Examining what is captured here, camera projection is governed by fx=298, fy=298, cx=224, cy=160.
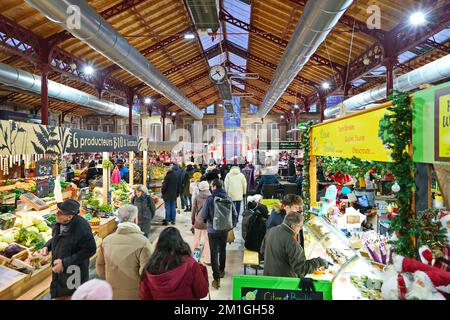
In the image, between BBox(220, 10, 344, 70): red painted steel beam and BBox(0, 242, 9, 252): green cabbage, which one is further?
BBox(220, 10, 344, 70): red painted steel beam

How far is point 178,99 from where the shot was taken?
11898 mm

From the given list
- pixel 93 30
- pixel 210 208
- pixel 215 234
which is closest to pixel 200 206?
pixel 210 208

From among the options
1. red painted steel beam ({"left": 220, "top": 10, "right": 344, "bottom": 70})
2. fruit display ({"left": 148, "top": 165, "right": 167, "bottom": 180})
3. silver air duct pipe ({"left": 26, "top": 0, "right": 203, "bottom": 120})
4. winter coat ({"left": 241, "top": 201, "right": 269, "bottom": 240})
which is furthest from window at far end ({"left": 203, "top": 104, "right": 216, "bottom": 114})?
winter coat ({"left": 241, "top": 201, "right": 269, "bottom": 240})

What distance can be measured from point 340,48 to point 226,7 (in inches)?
149

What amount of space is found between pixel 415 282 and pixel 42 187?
6293 mm

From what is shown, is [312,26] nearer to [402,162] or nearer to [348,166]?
[348,166]

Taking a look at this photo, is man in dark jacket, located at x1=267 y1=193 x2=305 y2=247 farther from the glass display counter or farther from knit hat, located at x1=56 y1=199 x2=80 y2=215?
knit hat, located at x1=56 y1=199 x2=80 y2=215

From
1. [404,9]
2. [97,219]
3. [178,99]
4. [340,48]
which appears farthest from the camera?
[178,99]

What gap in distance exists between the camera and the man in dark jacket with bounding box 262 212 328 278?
2533 millimetres

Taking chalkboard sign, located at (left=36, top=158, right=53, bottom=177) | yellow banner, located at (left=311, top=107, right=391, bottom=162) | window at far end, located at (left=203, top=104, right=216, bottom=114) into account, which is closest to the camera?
yellow banner, located at (left=311, top=107, right=391, bottom=162)

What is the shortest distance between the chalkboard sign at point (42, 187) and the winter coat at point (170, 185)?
95.7 inches

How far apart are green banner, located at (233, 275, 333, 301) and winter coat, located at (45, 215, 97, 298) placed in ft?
5.18
